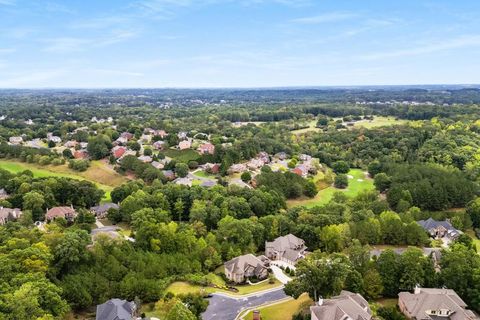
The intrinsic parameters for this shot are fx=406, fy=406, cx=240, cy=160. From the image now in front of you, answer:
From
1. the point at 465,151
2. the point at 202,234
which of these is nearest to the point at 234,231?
the point at 202,234

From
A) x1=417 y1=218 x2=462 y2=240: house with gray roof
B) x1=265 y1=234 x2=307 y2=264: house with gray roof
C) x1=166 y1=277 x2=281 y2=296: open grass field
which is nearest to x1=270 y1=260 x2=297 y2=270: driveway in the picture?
x1=265 y1=234 x2=307 y2=264: house with gray roof

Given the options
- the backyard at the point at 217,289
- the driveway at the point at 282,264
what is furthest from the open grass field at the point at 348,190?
the backyard at the point at 217,289

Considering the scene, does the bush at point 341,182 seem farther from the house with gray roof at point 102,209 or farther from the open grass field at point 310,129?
the open grass field at point 310,129

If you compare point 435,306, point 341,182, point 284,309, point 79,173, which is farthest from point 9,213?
Answer: point 341,182

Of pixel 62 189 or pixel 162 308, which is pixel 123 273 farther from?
pixel 62 189

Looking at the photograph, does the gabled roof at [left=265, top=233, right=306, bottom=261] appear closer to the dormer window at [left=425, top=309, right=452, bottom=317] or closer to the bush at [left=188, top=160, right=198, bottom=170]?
the dormer window at [left=425, top=309, right=452, bottom=317]
